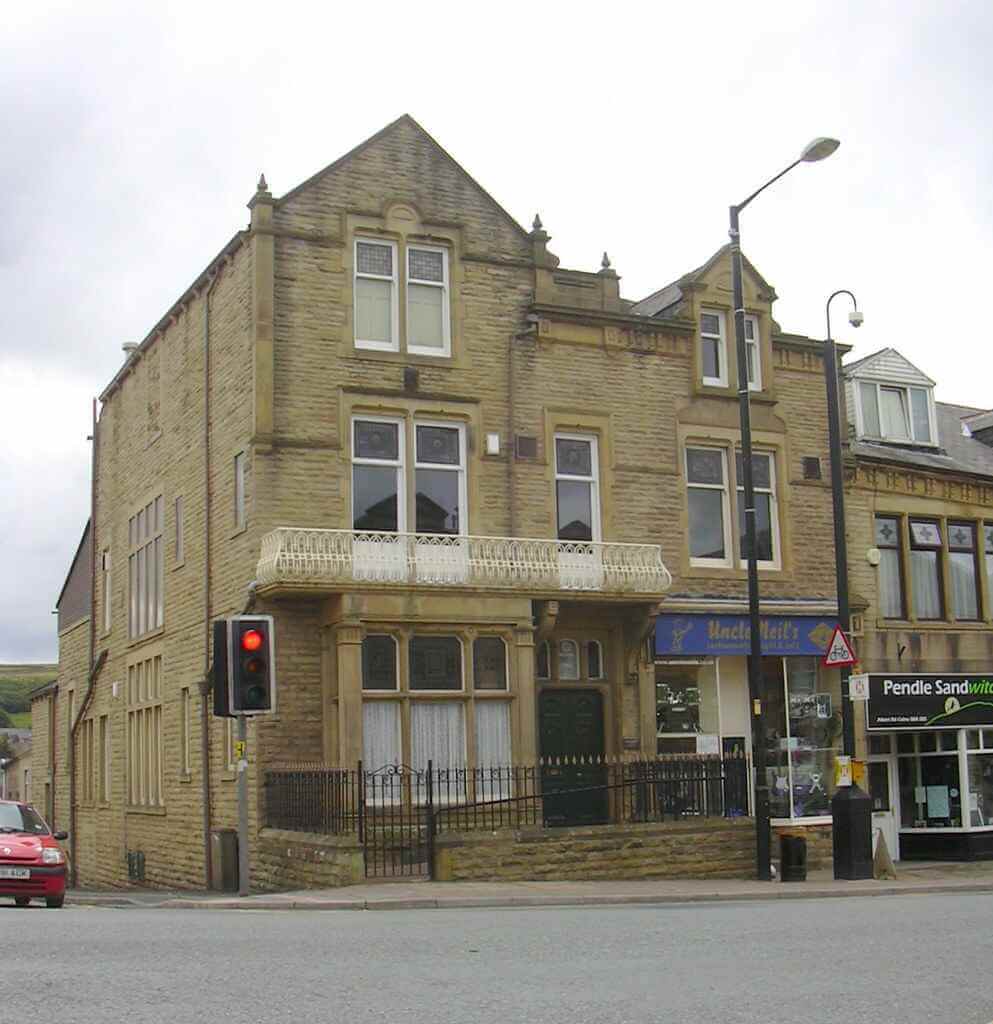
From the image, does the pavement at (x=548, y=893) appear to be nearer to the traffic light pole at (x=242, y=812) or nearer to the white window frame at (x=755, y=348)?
the traffic light pole at (x=242, y=812)

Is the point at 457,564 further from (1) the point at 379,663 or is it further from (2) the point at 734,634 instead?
(2) the point at 734,634

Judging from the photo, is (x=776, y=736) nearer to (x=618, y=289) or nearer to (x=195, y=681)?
(x=618, y=289)

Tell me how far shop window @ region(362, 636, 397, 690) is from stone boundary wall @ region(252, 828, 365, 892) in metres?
2.67

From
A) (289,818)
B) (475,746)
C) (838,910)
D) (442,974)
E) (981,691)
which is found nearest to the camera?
(442,974)

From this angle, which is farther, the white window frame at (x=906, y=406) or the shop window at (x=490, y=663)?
the white window frame at (x=906, y=406)

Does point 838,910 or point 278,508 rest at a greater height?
point 278,508

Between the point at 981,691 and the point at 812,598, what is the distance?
158 inches

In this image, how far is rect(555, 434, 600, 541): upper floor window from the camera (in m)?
25.8

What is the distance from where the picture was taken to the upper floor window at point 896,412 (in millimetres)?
30547

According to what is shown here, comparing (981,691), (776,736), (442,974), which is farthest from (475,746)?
(442,974)

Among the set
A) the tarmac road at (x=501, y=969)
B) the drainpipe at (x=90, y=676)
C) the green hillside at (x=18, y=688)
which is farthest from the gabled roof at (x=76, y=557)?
the green hillside at (x=18, y=688)

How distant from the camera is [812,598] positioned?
90.7 ft

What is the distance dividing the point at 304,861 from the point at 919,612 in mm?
14405

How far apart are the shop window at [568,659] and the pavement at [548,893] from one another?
519cm
